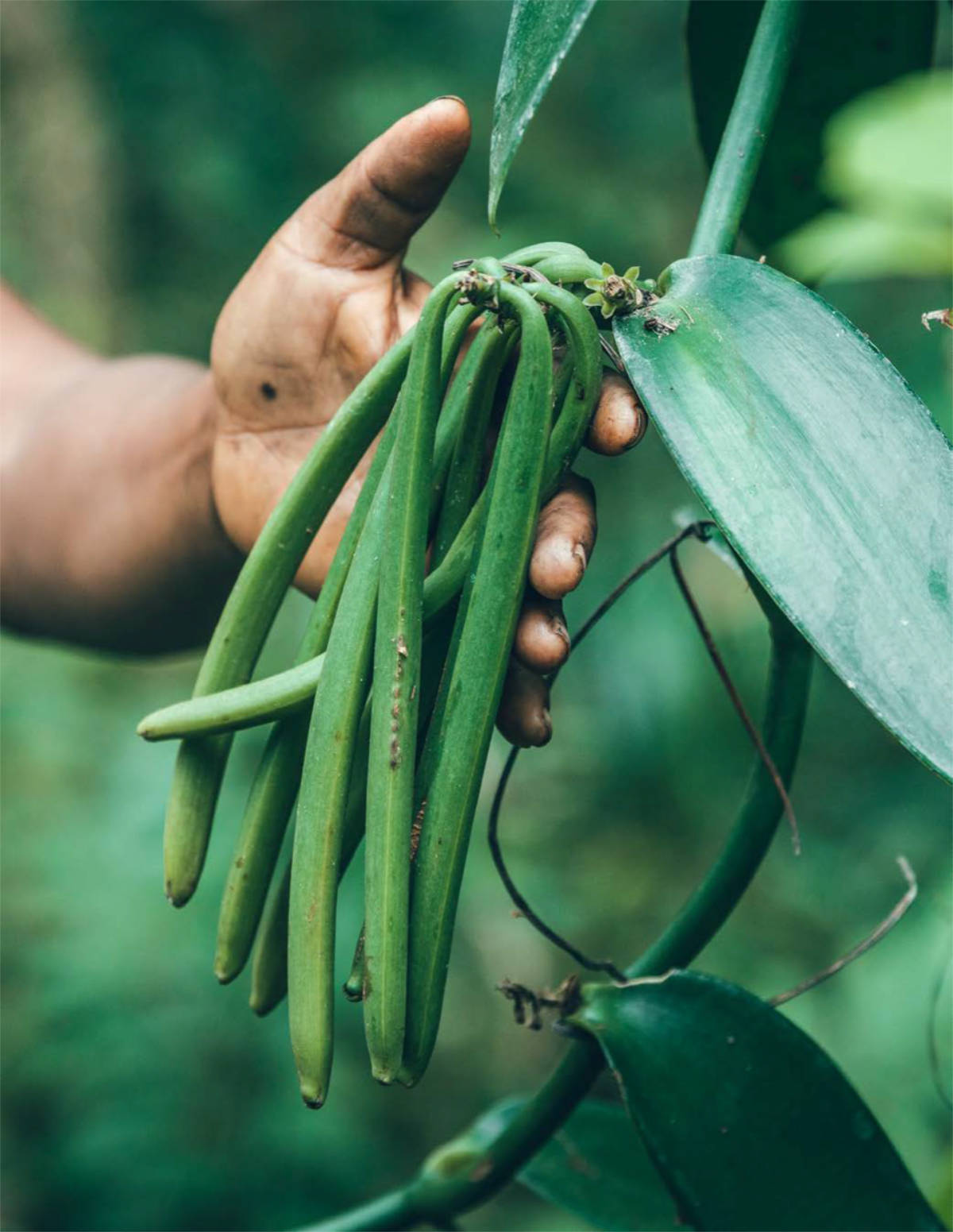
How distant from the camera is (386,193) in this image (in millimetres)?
583

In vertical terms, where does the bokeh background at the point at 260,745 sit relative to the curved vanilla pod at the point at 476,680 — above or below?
below

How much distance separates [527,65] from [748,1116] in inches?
17.6

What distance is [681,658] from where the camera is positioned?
5.50 feet

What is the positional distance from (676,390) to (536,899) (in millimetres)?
1357

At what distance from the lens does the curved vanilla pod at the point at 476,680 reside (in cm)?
41

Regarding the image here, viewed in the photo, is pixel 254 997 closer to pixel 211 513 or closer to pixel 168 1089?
pixel 211 513

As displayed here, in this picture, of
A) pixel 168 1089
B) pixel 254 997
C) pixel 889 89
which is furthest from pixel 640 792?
pixel 254 997

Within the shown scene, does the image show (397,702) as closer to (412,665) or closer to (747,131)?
(412,665)

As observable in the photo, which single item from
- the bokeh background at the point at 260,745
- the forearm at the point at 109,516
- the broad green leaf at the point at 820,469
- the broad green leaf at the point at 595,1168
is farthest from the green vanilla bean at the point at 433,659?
the bokeh background at the point at 260,745

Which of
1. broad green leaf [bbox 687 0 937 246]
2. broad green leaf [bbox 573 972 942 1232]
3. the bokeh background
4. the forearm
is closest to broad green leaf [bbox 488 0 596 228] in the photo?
broad green leaf [bbox 687 0 937 246]

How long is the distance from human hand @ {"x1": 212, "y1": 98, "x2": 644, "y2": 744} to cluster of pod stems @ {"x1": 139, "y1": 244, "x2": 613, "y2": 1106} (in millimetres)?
26

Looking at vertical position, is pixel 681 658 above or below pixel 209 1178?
above

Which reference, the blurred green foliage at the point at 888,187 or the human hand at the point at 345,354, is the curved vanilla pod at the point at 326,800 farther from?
the blurred green foliage at the point at 888,187

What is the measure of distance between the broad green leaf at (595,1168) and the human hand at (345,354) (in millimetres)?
307
